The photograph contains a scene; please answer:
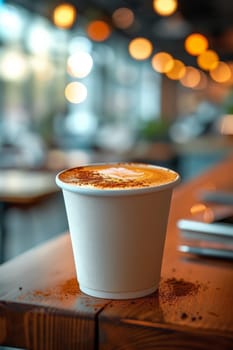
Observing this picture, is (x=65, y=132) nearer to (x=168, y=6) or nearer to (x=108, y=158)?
(x=108, y=158)

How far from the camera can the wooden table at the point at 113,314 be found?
2.82 ft

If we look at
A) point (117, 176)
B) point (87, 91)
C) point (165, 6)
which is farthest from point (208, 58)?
point (87, 91)

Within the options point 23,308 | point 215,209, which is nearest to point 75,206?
point 23,308

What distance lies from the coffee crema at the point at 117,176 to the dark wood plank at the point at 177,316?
0.69 ft

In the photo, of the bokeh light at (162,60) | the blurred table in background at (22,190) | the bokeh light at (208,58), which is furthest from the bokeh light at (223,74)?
the blurred table in background at (22,190)

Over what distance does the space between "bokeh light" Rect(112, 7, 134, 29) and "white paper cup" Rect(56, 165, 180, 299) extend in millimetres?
3653

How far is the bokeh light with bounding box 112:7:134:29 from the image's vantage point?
4.56 m

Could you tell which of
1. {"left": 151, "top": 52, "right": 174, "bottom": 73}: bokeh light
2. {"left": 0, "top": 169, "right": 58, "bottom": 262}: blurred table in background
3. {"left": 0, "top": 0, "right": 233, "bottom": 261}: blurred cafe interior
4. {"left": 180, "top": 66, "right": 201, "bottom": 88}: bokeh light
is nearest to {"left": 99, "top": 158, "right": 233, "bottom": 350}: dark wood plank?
{"left": 0, "top": 0, "right": 233, "bottom": 261}: blurred cafe interior

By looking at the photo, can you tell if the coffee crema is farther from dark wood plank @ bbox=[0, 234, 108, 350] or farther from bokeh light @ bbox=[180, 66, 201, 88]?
bokeh light @ bbox=[180, 66, 201, 88]

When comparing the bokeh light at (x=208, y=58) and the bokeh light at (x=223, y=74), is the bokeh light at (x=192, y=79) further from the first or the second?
the bokeh light at (x=208, y=58)

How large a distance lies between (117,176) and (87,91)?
1016cm

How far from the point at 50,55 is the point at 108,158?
3.58m

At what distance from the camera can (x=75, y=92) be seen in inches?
401

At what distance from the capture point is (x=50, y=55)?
9406mm
